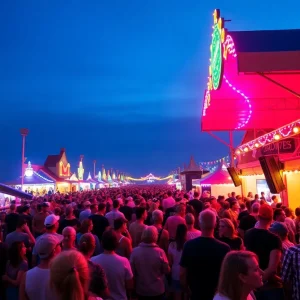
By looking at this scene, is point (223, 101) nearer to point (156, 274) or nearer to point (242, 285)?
point (156, 274)

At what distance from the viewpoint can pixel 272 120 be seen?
20.2 meters

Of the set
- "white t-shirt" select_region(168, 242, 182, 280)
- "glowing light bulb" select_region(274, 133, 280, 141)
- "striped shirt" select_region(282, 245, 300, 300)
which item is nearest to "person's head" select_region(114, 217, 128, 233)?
"white t-shirt" select_region(168, 242, 182, 280)

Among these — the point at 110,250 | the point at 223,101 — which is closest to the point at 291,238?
the point at 110,250

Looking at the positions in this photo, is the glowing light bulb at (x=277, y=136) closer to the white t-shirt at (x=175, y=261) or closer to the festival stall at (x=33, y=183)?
the white t-shirt at (x=175, y=261)

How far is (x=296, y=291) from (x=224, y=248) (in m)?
0.89

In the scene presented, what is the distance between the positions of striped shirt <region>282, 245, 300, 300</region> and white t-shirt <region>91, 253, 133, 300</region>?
1.80 m

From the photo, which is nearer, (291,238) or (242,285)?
(242,285)

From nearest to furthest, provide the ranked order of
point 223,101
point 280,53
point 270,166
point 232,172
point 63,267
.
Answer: point 63,267
point 280,53
point 270,166
point 223,101
point 232,172

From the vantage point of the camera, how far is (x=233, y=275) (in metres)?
2.60

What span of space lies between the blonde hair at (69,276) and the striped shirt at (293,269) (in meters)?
2.45

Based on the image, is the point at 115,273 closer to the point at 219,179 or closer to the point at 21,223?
the point at 21,223

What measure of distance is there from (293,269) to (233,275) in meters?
1.66

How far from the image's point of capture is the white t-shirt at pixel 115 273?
418 cm

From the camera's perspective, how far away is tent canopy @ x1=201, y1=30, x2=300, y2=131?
9.70 meters
